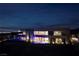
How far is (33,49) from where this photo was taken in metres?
1.45

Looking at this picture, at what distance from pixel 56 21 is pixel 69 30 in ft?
0.66

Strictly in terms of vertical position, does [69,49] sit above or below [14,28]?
below

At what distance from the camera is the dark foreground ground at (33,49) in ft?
4.66

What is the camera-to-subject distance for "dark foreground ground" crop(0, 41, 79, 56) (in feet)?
4.66

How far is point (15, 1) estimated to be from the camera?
1.46 metres

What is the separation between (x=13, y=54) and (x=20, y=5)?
2.13 ft

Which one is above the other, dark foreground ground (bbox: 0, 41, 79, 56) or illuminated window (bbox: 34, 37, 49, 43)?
illuminated window (bbox: 34, 37, 49, 43)

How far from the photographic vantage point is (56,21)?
140cm

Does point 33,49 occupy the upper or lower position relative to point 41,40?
lower

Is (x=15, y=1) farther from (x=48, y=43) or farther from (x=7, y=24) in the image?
(x=48, y=43)

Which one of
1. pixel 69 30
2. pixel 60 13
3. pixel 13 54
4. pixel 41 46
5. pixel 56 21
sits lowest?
pixel 13 54

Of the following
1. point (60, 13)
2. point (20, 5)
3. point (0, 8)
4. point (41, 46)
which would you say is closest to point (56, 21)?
point (60, 13)

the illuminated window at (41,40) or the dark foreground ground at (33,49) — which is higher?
the illuminated window at (41,40)

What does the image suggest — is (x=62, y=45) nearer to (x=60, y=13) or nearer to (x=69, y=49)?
(x=69, y=49)
